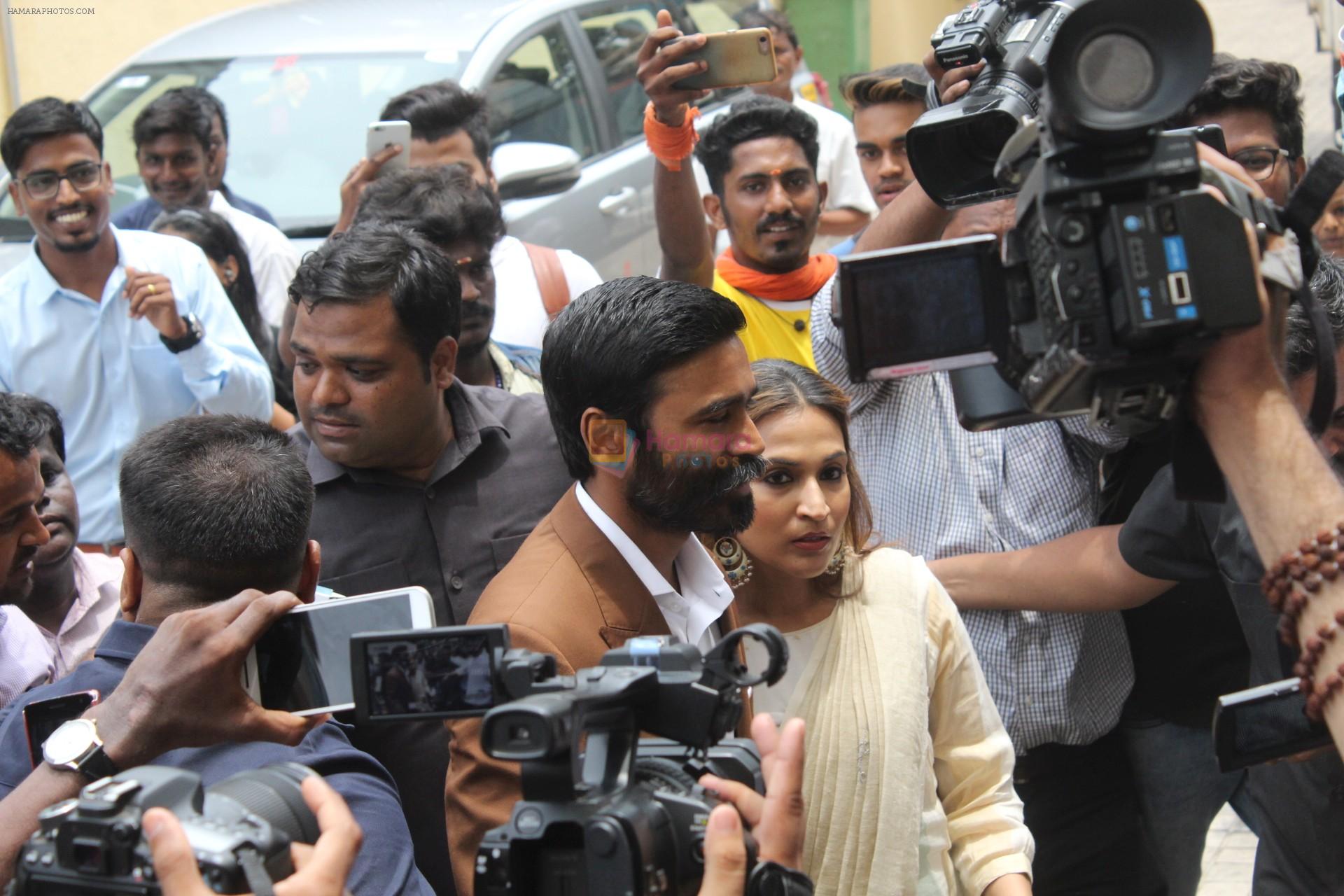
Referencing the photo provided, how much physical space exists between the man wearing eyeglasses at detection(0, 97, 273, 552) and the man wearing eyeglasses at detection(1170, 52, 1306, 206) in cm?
298

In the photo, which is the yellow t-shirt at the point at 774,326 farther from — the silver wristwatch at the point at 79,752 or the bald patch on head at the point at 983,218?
the silver wristwatch at the point at 79,752

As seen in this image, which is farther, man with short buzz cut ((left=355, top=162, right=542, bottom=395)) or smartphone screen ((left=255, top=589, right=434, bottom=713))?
man with short buzz cut ((left=355, top=162, right=542, bottom=395))

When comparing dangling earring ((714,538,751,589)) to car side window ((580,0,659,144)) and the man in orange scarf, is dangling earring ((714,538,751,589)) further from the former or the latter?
car side window ((580,0,659,144))

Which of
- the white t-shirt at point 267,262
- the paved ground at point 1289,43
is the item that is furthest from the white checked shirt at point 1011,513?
the paved ground at point 1289,43

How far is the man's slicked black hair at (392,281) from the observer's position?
344cm

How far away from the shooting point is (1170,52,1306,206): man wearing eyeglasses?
4.18 meters

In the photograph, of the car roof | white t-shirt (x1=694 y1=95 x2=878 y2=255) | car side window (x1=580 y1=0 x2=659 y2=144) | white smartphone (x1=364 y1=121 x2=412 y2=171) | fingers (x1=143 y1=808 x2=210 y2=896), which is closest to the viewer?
fingers (x1=143 y1=808 x2=210 y2=896)

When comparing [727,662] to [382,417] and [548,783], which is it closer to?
[548,783]

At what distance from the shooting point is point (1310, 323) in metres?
2.90

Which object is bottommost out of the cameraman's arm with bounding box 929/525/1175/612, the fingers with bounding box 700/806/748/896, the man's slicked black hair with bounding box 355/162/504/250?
the cameraman's arm with bounding box 929/525/1175/612

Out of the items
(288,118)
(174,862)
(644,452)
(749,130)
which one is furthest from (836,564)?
(288,118)

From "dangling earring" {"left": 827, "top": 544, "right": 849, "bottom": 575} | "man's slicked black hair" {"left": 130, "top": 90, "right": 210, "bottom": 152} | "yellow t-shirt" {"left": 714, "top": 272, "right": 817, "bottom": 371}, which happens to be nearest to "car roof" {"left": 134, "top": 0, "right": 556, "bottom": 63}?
"man's slicked black hair" {"left": 130, "top": 90, "right": 210, "bottom": 152}

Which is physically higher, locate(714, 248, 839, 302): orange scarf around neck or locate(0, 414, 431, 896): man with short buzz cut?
locate(714, 248, 839, 302): orange scarf around neck

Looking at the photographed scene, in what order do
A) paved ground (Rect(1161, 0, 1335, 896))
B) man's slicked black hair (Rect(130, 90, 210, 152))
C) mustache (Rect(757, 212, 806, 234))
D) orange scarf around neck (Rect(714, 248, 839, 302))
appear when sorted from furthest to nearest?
paved ground (Rect(1161, 0, 1335, 896)), man's slicked black hair (Rect(130, 90, 210, 152)), mustache (Rect(757, 212, 806, 234)), orange scarf around neck (Rect(714, 248, 839, 302))
